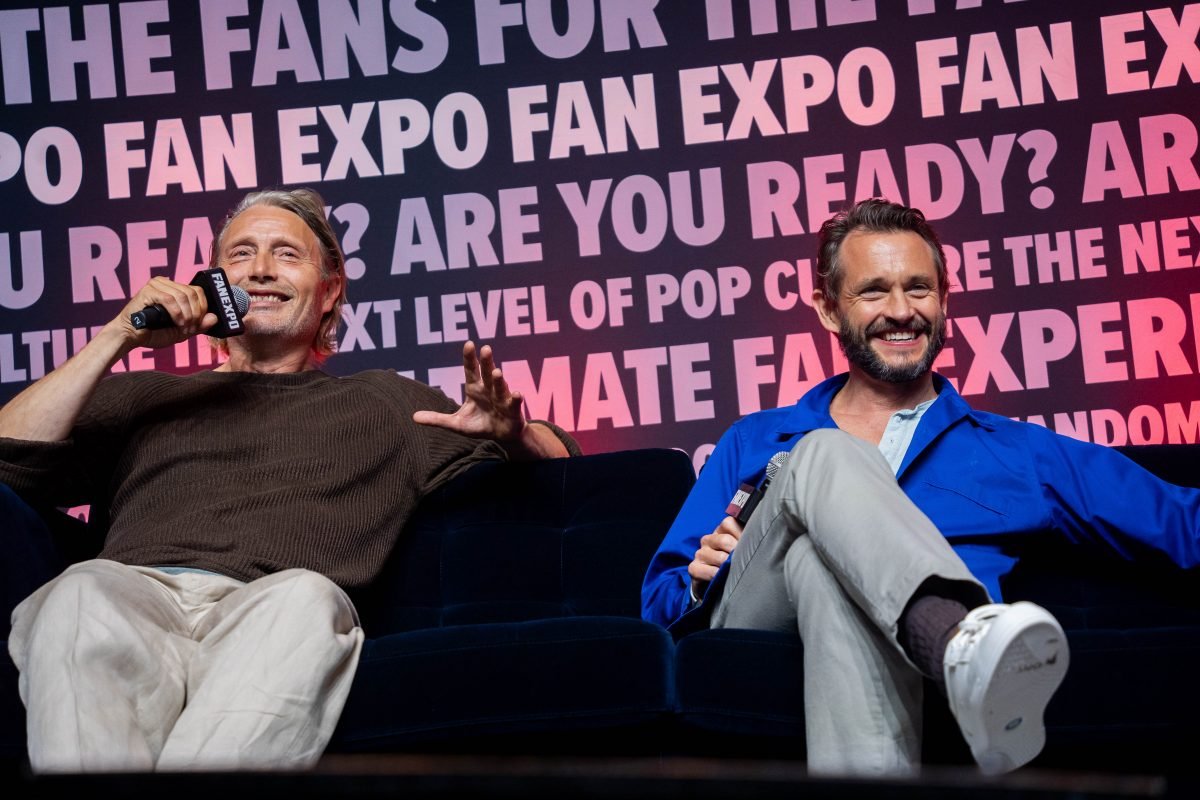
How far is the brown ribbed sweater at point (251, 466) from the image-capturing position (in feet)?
6.97

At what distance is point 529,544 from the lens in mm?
2410

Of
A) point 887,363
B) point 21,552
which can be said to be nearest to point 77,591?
point 21,552

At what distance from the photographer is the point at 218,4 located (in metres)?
3.52

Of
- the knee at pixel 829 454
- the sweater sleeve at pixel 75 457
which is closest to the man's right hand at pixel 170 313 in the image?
the sweater sleeve at pixel 75 457

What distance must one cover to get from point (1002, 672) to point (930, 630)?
0.43 ft

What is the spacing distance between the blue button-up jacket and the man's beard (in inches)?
2.7

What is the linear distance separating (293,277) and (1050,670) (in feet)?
5.34

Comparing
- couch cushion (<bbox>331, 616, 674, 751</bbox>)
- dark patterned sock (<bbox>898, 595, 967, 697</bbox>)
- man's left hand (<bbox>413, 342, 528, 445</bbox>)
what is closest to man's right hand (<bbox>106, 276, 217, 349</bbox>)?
man's left hand (<bbox>413, 342, 528, 445</bbox>)

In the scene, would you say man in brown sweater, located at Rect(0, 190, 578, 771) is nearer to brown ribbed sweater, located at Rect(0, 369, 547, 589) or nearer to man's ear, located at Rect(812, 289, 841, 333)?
brown ribbed sweater, located at Rect(0, 369, 547, 589)

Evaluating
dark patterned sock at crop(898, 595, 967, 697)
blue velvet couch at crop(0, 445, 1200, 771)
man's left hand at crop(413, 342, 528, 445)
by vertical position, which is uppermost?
man's left hand at crop(413, 342, 528, 445)

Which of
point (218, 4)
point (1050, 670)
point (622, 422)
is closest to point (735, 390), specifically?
point (622, 422)

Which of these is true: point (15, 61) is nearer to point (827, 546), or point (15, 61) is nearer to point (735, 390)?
point (735, 390)

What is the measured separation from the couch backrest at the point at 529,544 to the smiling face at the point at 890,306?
16.4 inches

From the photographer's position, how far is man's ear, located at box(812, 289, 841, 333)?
2375 mm
